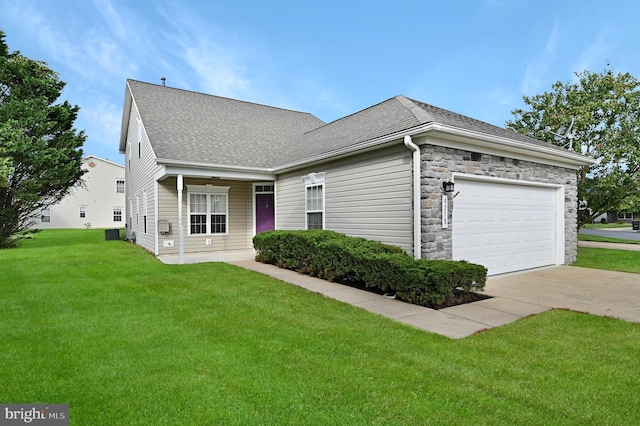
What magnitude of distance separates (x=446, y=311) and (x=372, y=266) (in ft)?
5.23

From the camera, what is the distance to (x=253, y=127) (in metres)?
15.0

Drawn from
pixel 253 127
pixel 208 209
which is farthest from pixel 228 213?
pixel 253 127

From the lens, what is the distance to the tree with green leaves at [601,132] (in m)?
14.1

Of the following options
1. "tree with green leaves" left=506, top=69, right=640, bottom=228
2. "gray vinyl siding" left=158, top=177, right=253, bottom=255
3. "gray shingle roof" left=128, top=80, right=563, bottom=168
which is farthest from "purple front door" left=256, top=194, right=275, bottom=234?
"tree with green leaves" left=506, top=69, right=640, bottom=228

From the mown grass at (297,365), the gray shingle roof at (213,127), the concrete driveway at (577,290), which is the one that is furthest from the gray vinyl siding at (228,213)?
the concrete driveway at (577,290)

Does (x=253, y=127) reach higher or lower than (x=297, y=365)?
higher

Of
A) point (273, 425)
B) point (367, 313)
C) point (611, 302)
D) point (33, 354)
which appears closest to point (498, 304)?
point (611, 302)

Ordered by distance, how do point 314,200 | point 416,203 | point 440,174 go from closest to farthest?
point 416,203 → point 440,174 → point 314,200

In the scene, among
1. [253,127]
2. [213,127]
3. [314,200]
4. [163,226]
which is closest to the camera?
[314,200]

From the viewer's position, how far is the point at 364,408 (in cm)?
264

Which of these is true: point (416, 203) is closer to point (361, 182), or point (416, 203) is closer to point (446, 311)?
point (361, 182)

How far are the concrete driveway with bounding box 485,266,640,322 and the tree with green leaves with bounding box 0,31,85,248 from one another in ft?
50.9

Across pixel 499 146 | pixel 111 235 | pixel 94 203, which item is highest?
pixel 499 146

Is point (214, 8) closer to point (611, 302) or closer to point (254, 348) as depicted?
point (254, 348)
